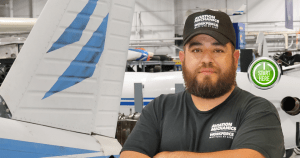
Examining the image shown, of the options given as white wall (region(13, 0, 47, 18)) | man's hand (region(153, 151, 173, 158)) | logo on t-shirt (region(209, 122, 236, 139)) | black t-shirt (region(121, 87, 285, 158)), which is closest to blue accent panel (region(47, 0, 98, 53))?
black t-shirt (region(121, 87, 285, 158))

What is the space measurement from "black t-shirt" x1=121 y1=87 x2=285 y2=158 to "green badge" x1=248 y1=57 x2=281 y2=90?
6.84 ft

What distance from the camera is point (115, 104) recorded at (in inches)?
108

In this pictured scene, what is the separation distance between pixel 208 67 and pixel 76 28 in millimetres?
1406

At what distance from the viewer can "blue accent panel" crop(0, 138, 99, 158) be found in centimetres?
200

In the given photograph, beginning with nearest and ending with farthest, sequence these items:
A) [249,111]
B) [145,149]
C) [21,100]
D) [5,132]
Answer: [249,111] → [145,149] → [5,132] → [21,100]

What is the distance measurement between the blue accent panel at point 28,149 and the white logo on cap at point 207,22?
1.42 metres

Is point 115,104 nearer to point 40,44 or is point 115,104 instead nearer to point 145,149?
point 40,44

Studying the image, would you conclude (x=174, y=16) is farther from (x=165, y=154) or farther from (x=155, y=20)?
(x=165, y=154)

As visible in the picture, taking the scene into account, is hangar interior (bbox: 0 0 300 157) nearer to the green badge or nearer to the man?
the green badge

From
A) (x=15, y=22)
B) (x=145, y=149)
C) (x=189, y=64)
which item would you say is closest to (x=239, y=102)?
(x=189, y=64)

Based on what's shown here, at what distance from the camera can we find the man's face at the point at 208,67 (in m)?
1.45

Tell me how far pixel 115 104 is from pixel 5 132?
0.98 metres

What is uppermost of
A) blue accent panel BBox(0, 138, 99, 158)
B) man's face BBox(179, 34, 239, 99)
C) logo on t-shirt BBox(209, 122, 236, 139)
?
man's face BBox(179, 34, 239, 99)

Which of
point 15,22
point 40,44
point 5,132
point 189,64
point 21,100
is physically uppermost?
point 15,22
